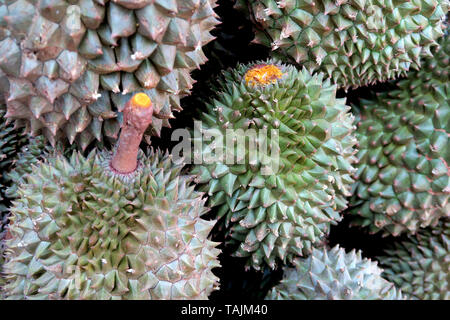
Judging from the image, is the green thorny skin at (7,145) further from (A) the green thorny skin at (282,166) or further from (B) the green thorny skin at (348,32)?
(B) the green thorny skin at (348,32)

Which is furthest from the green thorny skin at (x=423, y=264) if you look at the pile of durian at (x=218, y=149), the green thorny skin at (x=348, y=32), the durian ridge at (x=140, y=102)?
the durian ridge at (x=140, y=102)

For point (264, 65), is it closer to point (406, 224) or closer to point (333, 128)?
point (333, 128)

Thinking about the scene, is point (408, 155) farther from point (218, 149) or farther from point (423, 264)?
point (218, 149)

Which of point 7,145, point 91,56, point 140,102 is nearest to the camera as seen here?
point 140,102

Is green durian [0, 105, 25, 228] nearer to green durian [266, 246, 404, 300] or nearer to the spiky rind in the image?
the spiky rind

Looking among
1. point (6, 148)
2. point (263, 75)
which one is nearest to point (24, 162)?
point (6, 148)

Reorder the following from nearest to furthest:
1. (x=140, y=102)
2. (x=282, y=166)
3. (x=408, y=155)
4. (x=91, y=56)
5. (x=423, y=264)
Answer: (x=140, y=102) < (x=91, y=56) < (x=282, y=166) < (x=408, y=155) < (x=423, y=264)
